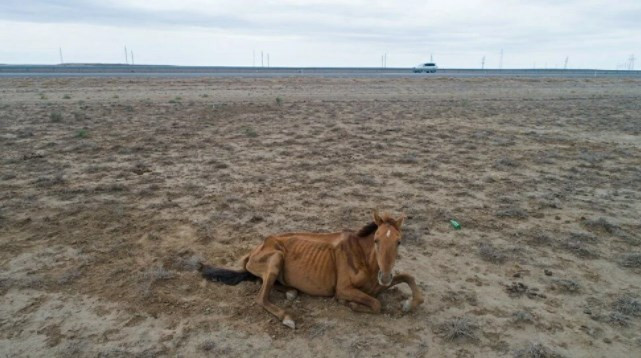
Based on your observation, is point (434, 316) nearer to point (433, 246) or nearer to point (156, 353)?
point (433, 246)

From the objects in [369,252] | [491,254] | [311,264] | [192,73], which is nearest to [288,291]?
[311,264]

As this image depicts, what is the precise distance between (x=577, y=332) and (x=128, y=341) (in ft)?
13.8

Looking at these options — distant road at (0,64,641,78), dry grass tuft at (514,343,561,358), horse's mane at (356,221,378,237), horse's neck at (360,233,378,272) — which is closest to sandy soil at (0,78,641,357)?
dry grass tuft at (514,343,561,358)

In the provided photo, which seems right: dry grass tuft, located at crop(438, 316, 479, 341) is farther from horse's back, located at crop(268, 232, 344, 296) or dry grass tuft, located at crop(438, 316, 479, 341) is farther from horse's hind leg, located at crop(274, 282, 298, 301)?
horse's hind leg, located at crop(274, 282, 298, 301)

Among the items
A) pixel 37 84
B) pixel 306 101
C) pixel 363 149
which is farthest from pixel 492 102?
pixel 37 84

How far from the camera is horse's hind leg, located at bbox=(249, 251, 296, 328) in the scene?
14.2 feet

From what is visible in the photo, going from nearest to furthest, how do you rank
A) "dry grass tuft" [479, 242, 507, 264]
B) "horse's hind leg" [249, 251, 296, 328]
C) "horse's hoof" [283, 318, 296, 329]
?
1. "horse's hoof" [283, 318, 296, 329]
2. "horse's hind leg" [249, 251, 296, 328]
3. "dry grass tuft" [479, 242, 507, 264]

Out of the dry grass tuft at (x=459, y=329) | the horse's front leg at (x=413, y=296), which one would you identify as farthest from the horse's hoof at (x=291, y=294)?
the dry grass tuft at (x=459, y=329)

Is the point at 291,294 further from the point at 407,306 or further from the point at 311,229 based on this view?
the point at 311,229

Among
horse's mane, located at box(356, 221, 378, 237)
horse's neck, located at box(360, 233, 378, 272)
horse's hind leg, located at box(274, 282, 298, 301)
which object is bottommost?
horse's hind leg, located at box(274, 282, 298, 301)

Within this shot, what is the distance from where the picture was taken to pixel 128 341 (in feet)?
13.2

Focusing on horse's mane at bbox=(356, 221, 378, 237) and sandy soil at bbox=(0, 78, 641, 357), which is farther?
horse's mane at bbox=(356, 221, 378, 237)

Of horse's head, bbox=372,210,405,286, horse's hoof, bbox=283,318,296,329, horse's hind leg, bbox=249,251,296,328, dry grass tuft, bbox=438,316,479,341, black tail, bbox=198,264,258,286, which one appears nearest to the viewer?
horse's head, bbox=372,210,405,286

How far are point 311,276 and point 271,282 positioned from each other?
42 cm
